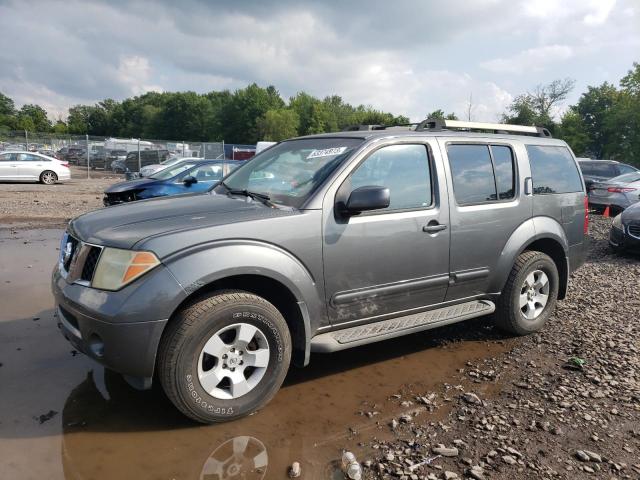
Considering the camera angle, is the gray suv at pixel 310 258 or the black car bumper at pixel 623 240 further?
the black car bumper at pixel 623 240

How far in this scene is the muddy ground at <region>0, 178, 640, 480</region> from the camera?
2.69m

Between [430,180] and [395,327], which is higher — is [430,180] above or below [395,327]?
above

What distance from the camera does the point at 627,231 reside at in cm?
812

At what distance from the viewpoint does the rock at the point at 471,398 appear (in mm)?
3418

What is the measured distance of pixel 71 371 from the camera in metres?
3.69

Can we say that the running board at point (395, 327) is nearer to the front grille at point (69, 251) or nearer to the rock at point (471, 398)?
the rock at point (471, 398)

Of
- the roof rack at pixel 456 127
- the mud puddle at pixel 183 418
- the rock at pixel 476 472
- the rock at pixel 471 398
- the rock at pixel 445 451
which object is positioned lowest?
the rock at pixel 476 472

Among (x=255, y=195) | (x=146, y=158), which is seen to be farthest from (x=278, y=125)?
(x=255, y=195)

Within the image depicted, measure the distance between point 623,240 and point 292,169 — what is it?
687 centimetres

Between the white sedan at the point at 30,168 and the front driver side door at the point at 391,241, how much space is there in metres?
21.0

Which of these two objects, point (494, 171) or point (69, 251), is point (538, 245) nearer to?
point (494, 171)

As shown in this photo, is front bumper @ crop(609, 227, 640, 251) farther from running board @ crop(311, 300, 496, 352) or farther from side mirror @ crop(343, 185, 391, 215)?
side mirror @ crop(343, 185, 391, 215)

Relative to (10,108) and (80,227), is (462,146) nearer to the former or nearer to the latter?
(80,227)

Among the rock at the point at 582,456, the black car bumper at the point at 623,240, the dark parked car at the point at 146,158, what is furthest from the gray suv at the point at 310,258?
the dark parked car at the point at 146,158
